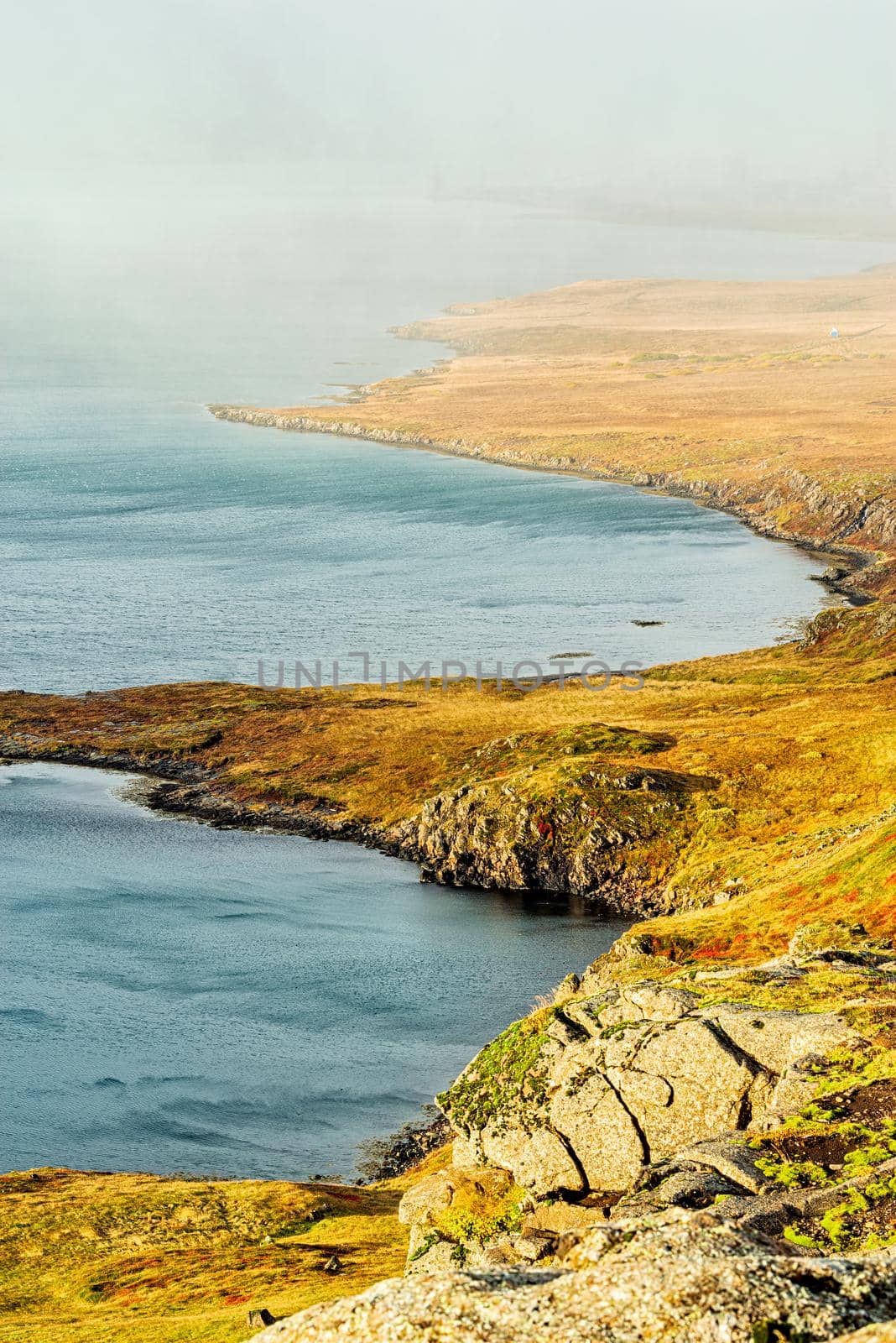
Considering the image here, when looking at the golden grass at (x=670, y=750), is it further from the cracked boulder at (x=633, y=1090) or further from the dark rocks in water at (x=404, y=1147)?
the cracked boulder at (x=633, y=1090)

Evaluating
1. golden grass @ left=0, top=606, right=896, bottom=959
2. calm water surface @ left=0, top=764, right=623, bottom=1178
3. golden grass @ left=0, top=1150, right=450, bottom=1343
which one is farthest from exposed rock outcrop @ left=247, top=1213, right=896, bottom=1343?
calm water surface @ left=0, top=764, right=623, bottom=1178

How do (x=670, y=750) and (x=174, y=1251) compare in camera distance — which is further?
(x=670, y=750)

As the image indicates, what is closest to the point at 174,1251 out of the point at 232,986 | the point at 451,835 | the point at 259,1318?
the point at 259,1318

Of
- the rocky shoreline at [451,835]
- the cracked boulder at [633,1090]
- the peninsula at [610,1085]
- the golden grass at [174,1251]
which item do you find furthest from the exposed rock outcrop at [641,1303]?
the rocky shoreline at [451,835]

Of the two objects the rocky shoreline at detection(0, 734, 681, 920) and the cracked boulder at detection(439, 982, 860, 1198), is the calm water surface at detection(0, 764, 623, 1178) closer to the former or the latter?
the rocky shoreline at detection(0, 734, 681, 920)

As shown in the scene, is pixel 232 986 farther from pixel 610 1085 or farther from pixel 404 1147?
pixel 610 1085

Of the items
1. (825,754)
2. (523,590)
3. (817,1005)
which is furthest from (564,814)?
(523,590)
